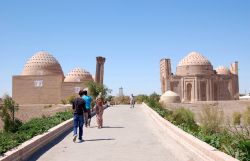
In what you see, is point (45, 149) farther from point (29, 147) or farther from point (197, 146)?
point (197, 146)

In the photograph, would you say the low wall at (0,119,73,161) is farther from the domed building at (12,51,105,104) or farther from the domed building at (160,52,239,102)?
the domed building at (160,52,239,102)

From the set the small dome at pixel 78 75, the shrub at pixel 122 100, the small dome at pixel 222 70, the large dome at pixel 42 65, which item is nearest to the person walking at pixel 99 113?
the shrub at pixel 122 100

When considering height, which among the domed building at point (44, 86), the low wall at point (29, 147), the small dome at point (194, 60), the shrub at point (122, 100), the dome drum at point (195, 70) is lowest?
the low wall at point (29, 147)

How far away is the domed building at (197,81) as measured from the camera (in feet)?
181

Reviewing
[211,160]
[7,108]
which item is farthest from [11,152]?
[7,108]

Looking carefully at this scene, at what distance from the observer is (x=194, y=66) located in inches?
2269

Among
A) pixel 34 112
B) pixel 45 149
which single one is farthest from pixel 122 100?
pixel 45 149

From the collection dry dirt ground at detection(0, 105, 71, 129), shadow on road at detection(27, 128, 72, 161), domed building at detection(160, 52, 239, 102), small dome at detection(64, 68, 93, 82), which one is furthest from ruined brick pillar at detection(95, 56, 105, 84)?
shadow on road at detection(27, 128, 72, 161)

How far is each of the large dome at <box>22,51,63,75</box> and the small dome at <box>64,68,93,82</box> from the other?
2.53 m

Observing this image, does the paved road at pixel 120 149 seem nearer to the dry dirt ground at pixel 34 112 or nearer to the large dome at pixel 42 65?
the dry dirt ground at pixel 34 112

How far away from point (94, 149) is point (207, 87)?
158 ft

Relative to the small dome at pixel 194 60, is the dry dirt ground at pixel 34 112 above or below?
below

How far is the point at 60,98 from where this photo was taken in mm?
49594

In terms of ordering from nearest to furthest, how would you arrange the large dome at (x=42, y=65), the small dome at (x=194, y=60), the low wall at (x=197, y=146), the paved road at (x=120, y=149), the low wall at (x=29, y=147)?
the low wall at (x=197, y=146) < the low wall at (x=29, y=147) < the paved road at (x=120, y=149) < the large dome at (x=42, y=65) < the small dome at (x=194, y=60)
